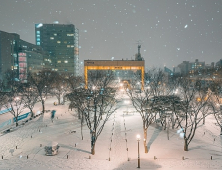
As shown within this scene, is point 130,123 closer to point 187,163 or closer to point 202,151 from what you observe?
point 202,151

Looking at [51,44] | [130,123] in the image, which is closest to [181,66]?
[51,44]

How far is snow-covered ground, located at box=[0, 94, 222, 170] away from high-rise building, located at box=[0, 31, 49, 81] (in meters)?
48.6

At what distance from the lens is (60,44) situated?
386ft

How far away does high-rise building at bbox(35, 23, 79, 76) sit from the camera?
385 ft

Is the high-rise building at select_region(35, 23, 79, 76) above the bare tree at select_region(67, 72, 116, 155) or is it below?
above

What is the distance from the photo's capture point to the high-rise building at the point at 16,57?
6675cm

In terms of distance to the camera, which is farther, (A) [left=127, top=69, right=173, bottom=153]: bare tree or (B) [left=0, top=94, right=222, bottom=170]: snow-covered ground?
(A) [left=127, top=69, right=173, bottom=153]: bare tree

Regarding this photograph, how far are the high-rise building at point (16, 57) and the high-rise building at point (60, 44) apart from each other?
30.5m

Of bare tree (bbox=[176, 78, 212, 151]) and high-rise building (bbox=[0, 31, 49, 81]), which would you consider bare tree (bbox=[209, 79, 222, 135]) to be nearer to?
bare tree (bbox=[176, 78, 212, 151])

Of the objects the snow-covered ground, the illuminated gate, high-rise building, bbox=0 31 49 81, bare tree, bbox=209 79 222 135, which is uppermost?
high-rise building, bbox=0 31 49 81

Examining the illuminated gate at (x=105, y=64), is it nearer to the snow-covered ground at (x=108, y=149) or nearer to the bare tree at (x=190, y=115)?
the bare tree at (x=190, y=115)

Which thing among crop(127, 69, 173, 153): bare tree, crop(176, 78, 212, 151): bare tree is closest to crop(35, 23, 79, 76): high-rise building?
crop(127, 69, 173, 153): bare tree

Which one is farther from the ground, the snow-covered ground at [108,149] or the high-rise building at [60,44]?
the high-rise building at [60,44]

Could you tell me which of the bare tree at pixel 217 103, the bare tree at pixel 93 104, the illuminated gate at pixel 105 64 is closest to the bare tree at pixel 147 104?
the bare tree at pixel 93 104
